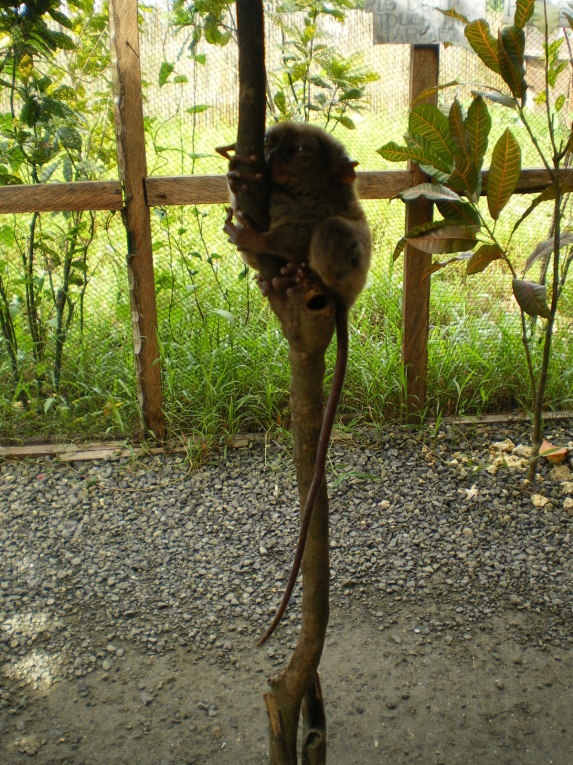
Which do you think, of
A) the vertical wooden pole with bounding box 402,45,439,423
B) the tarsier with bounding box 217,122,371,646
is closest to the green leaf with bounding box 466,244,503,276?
the vertical wooden pole with bounding box 402,45,439,423

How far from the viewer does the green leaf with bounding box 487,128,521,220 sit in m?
3.24

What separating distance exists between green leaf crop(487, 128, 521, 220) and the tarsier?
6.04 feet

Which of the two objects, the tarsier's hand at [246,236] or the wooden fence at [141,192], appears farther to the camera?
the wooden fence at [141,192]

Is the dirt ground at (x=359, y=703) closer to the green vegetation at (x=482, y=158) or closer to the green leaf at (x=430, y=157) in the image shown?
the green vegetation at (x=482, y=158)

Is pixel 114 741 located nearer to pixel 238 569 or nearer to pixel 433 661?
pixel 238 569

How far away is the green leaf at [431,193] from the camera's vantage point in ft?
11.2

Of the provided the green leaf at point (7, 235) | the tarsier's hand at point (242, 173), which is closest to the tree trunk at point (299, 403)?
the tarsier's hand at point (242, 173)

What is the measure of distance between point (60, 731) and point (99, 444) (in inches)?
75.4

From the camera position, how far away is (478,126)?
3234 mm

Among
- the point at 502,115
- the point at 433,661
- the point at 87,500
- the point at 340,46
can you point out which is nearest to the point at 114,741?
the point at 433,661

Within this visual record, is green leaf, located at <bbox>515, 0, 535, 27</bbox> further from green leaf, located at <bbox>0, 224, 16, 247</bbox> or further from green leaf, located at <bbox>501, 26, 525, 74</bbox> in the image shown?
green leaf, located at <bbox>0, 224, 16, 247</bbox>

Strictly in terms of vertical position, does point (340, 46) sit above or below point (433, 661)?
above

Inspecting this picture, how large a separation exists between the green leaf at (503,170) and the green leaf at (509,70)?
19cm

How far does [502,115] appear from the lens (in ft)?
20.3
